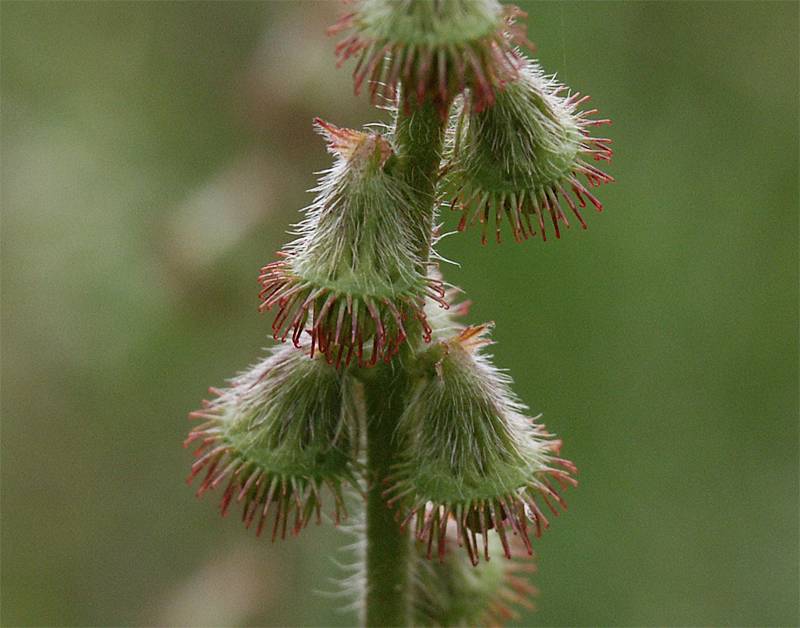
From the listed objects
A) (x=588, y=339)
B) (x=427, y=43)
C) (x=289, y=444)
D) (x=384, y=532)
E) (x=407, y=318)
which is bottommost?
(x=384, y=532)

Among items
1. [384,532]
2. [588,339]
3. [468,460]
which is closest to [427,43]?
→ [468,460]

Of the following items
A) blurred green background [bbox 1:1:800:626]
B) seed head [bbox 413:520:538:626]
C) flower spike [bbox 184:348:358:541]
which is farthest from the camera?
blurred green background [bbox 1:1:800:626]

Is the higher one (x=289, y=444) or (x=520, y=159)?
(x=520, y=159)

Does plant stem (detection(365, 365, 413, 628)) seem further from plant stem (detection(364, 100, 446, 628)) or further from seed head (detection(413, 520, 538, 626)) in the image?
seed head (detection(413, 520, 538, 626))

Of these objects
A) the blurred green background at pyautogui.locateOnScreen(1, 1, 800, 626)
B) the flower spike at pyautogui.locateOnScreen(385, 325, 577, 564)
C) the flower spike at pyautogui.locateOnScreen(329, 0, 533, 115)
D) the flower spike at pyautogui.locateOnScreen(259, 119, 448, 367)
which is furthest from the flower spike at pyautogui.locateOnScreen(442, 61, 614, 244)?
the blurred green background at pyautogui.locateOnScreen(1, 1, 800, 626)

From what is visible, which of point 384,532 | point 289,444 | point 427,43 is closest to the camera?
point 427,43

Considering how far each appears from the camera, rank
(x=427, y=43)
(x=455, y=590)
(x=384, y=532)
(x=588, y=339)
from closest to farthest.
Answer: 1. (x=427, y=43)
2. (x=384, y=532)
3. (x=455, y=590)
4. (x=588, y=339)

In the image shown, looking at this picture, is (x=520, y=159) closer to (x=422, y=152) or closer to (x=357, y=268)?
(x=422, y=152)
